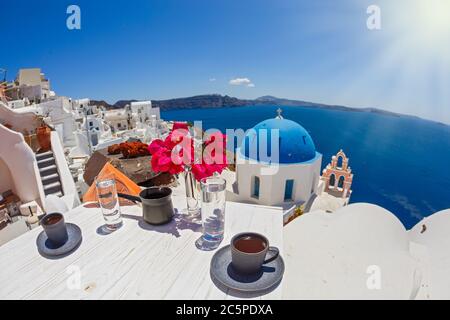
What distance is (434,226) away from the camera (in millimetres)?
2289

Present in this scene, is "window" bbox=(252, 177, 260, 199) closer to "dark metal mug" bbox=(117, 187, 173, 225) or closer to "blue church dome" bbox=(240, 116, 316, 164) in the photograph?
"blue church dome" bbox=(240, 116, 316, 164)

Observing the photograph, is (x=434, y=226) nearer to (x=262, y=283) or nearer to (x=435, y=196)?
(x=262, y=283)

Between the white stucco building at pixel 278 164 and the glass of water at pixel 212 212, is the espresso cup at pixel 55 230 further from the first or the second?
the white stucco building at pixel 278 164

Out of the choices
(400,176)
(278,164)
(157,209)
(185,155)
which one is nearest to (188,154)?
(185,155)

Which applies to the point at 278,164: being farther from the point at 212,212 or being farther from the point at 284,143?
the point at 212,212

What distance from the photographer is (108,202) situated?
1637mm

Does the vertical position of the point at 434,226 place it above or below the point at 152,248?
below

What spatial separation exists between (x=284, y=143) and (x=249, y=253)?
777 centimetres

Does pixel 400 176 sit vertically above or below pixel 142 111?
below

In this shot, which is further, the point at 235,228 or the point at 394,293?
the point at 235,228

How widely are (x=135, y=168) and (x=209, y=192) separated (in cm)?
844

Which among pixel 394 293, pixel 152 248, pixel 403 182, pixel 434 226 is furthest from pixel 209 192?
pixel 403 182

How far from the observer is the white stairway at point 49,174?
17.6 ft

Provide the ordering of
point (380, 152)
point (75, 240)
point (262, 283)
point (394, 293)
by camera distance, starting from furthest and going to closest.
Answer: point (380, 152) → point (75, 240) → point (394, 293) → point (262, 283)
